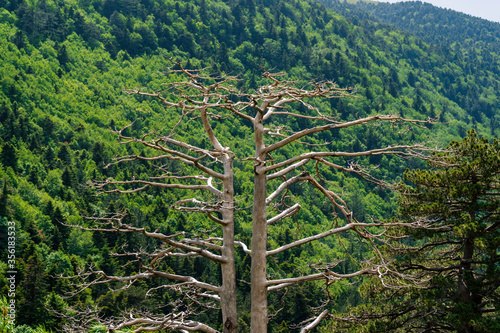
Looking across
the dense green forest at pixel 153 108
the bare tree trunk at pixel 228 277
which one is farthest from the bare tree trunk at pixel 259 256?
the dense green forest at pixel 153 108

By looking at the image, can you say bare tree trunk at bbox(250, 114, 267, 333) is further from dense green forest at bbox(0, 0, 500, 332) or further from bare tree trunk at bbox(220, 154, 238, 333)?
dense green forest at bbox(0, 0, 500, 332)

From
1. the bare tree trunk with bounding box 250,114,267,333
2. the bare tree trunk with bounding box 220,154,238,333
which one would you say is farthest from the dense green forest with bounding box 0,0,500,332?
the bare tree trunk with bounding box 250,114,267,333

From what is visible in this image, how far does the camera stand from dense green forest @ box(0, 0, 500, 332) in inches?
1743

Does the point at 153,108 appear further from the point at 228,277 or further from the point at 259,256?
the point at 259,256

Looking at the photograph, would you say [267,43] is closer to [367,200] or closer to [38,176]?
[367,200]

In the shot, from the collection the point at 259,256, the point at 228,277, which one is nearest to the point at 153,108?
the point at 228,277

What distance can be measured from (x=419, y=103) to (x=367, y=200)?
40.2m

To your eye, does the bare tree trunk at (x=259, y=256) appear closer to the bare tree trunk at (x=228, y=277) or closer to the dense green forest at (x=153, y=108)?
the bare tree trunk at (x=228, y=277)

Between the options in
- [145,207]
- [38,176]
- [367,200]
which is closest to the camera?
[38,176]

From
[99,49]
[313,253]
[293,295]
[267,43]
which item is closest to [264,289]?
[293,295]

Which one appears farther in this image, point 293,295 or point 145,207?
point 145,207

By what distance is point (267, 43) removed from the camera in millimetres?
125688

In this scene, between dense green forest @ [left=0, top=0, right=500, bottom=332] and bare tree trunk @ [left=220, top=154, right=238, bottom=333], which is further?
dense green forest @ [left=0, top=0, right=500, bottom=332]

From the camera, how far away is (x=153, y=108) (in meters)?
86.9
